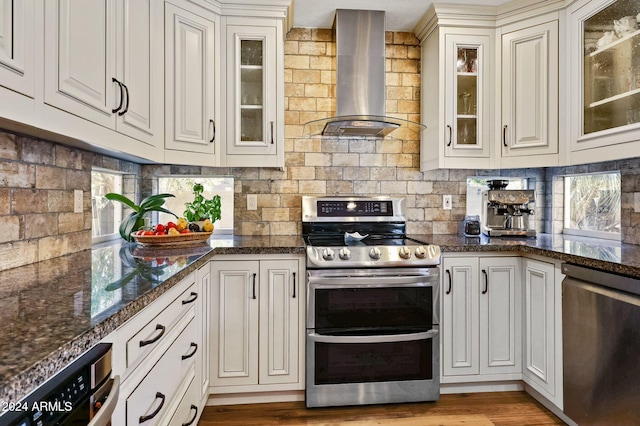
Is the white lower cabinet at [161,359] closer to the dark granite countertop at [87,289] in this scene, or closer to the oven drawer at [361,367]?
the dark granite countertop at [87,289]

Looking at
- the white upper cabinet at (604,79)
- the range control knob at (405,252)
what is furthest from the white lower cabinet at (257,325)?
the white upper cabinet at (604,79)

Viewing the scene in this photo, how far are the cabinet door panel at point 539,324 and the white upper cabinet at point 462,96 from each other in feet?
2.70

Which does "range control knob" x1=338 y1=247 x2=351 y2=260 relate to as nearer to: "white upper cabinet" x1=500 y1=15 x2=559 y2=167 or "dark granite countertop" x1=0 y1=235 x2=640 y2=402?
"dark granite countertop" x1=0 y1=235 x2=640 y2=402

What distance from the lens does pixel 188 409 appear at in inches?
60.1

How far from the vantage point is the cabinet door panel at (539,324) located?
1947mm

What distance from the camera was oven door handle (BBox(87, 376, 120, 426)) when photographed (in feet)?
2.23

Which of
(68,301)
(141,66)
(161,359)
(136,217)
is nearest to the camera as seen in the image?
(68,301)

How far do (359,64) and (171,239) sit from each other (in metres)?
1.69

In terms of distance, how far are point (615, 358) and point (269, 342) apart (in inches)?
64.5

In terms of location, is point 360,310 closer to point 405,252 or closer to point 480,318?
point 405,252

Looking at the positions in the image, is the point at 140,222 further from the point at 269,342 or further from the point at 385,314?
the point at 385,314

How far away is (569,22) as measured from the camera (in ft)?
7.25

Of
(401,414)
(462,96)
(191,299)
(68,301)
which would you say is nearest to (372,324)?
(401,414)

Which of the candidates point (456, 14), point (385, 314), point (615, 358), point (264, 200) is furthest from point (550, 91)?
→ point (264, 200)
